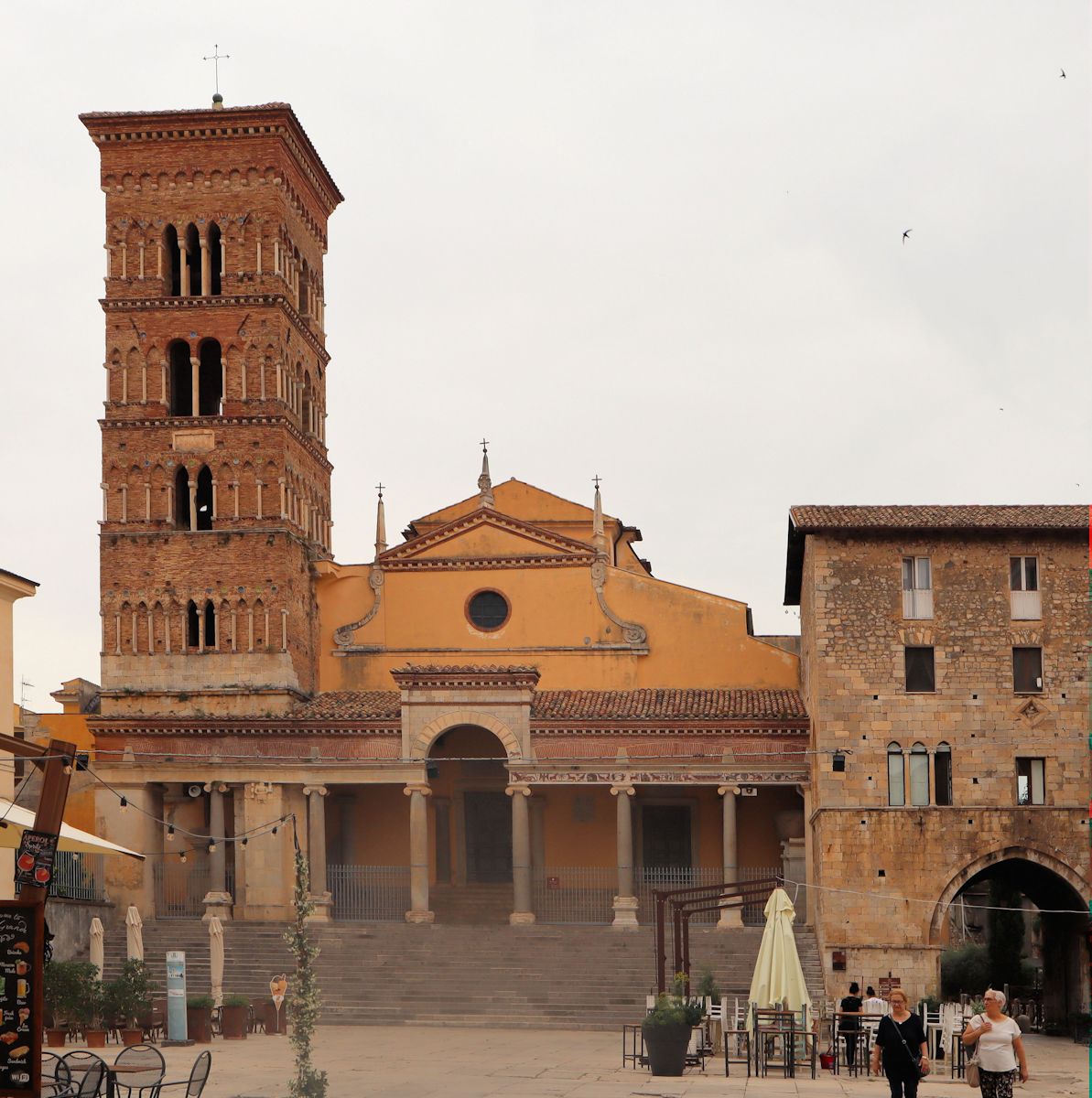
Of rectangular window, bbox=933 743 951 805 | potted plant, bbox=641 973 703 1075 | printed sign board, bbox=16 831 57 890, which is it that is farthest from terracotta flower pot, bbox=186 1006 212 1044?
printed sign board, bbox=16 831 57 890

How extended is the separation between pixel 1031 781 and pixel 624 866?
892 cm

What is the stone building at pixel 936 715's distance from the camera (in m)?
35.2

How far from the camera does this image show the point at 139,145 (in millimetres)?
43656

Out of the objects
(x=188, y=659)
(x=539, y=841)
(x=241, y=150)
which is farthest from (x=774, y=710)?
(x=241, y=150)

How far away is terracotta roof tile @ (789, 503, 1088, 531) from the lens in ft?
118

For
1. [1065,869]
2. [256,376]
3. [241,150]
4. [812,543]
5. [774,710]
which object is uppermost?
[241,150]

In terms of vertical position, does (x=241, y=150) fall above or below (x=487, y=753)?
above

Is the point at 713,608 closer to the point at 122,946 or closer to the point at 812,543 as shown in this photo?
the point at 812,543

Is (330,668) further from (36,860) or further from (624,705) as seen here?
(36,860)

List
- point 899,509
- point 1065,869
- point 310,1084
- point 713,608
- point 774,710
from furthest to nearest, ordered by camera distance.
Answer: point 713,608, point 774,710, point 899,509, point 1065,869, point 310,1084

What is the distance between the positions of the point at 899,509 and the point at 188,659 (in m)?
15.9

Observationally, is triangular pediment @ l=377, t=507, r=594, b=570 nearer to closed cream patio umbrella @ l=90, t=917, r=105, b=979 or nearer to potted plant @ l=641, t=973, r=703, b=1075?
closed cream patio umbrella @ l=90, t=917, r=105, b=979

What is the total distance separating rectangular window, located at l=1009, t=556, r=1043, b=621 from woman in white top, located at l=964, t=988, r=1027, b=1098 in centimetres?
2148

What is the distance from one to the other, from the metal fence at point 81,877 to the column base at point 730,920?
13.0 m
